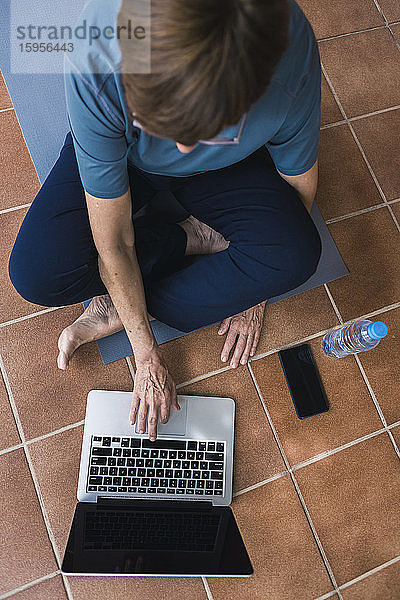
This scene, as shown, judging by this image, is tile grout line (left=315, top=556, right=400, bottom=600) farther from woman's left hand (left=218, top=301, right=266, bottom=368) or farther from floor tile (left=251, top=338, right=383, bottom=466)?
woman's left hand (left=218, top=301, right=266, bottom=368)

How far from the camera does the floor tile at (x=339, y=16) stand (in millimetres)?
1416

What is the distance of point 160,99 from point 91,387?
2.45 ft

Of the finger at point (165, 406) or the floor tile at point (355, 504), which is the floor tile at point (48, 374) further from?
the floor tile at point (355, 504)

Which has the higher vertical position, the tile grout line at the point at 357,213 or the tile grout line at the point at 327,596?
the tile grout line at the point at 357,213

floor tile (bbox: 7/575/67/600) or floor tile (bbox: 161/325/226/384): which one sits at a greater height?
floor tile (bbox: 161/325/226/384)

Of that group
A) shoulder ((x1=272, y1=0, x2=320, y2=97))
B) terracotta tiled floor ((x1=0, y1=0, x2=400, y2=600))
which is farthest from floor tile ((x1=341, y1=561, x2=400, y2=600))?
shoulder ((x1=272, y1=0, x2=320, y2=97))

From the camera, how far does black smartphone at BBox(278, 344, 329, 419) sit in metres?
1.17

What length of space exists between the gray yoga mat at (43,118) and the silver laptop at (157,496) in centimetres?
36

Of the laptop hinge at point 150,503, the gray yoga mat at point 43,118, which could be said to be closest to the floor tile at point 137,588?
the laptop hinge at point 150,503

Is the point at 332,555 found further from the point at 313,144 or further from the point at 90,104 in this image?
the point at 90,104

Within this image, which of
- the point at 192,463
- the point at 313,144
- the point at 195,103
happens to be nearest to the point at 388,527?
the point at 192,463

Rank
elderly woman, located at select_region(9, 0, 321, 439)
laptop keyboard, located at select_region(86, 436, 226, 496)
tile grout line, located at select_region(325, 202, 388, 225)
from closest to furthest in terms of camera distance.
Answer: elderly woman, located at select_region(9, 0, 321, 439) → laptop keyboard, located at select_region(86, 436, 226, 496) → tile grout line, located at select_region(325, 202, 388, 225)

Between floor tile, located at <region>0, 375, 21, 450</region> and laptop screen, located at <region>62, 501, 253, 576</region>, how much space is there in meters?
0.19

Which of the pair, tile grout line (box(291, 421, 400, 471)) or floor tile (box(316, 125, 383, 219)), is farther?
floor tile (box(316, 125, 383, 219))
